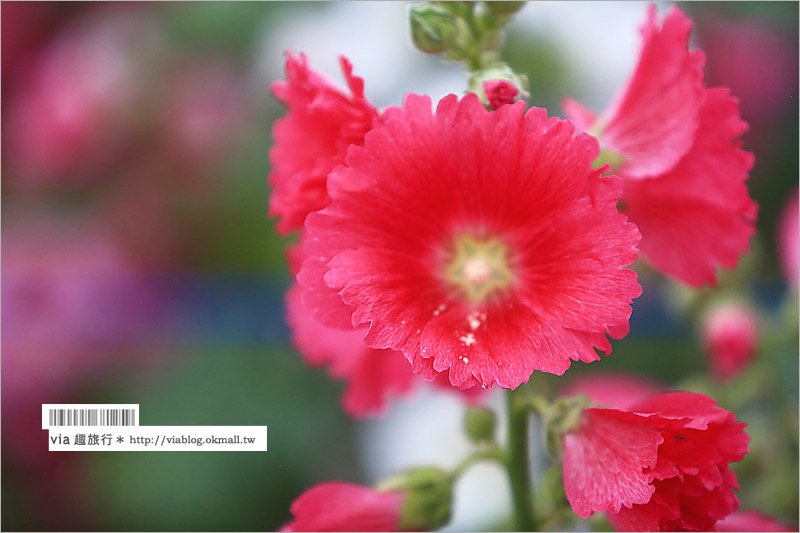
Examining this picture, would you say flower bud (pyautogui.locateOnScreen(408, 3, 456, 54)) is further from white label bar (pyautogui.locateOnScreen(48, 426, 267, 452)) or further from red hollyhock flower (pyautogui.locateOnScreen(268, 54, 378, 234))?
white label bar (pyautogui.locateOnScreen(48, 426, 267, 452))

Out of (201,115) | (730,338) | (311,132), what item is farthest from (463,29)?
(201,115)

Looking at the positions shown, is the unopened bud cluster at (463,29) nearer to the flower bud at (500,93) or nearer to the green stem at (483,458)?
the flower bud at (500,93)

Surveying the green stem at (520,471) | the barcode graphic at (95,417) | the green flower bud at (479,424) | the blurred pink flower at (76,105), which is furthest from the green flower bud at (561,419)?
the blurred pink flower at (76,105)

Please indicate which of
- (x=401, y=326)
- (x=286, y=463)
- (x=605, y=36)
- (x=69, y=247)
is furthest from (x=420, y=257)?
(x=69, y=247)

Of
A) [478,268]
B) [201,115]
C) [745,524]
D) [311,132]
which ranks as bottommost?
[745,524]

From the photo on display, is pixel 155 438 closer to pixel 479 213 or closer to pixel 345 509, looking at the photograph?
pixel 345 509

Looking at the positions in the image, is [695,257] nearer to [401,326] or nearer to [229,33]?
[401,326]
